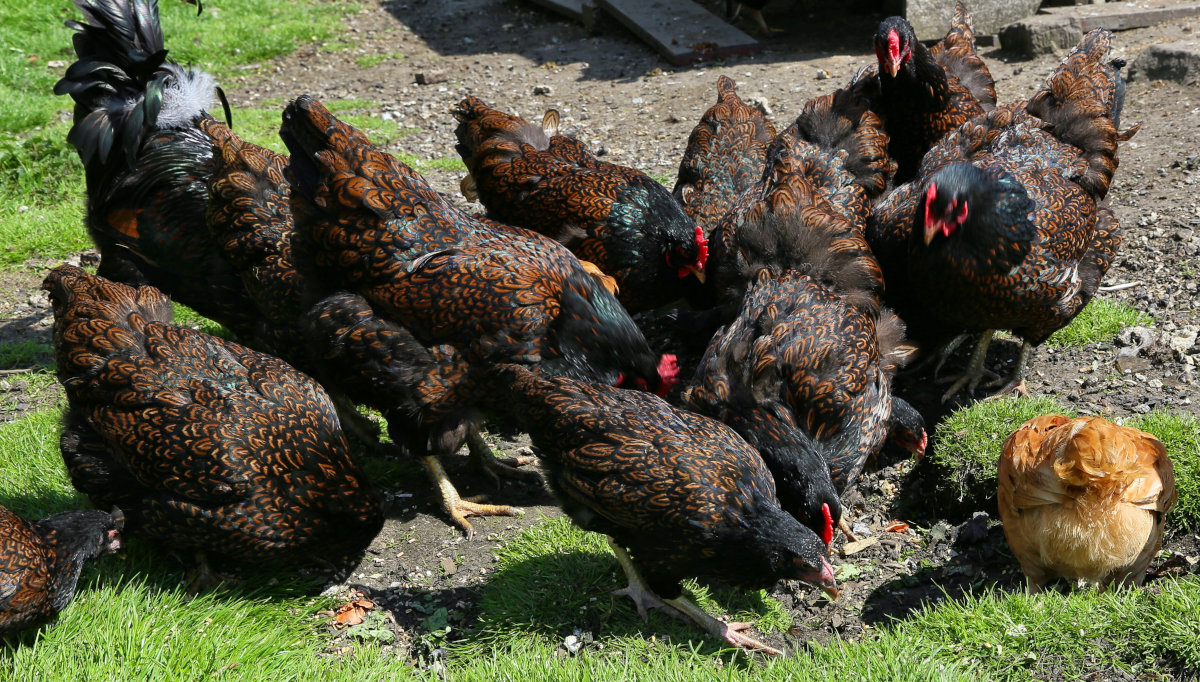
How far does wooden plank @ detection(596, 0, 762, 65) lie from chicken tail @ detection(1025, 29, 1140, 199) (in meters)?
5.10

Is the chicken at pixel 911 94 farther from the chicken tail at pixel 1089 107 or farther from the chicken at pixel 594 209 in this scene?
the chicken at pixel 594 209

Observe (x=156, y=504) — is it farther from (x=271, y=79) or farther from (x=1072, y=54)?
(x=271, y=79)

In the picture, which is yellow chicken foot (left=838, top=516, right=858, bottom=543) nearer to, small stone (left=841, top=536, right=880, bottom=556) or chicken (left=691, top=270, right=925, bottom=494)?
small stone (left=841, top=536, right=880, bottom=556)

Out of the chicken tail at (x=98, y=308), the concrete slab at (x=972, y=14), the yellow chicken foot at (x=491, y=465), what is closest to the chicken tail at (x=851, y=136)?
the yellow chicken foot at (x=491, y=465)

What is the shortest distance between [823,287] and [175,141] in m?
3.56

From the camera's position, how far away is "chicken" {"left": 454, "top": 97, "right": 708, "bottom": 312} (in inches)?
204

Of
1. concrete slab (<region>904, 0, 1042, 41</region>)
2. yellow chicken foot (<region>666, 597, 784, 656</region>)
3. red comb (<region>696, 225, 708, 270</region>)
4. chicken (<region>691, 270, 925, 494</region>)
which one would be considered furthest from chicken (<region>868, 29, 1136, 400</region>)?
concrete slab (<region>904, 0, 1042, 41</region>)

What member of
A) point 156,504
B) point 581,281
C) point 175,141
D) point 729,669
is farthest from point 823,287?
point 175,141

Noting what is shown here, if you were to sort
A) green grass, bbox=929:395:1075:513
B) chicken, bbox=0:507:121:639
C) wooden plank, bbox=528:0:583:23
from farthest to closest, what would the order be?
wooden plank, bbox=528:0:583:23, green grass, bbox=929:395:1075:513, chicken, bbox=0:507:121:639

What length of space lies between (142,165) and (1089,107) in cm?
516

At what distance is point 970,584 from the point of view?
3.82 meters

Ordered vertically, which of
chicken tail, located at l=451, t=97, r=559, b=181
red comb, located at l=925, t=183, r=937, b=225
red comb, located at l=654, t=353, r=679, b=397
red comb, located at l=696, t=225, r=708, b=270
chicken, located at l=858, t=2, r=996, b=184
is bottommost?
red comb, located at l=654, t=353, r=679, b=397

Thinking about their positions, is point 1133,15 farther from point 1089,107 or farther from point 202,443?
point 202,443

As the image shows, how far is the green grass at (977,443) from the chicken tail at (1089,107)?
4.24ft
